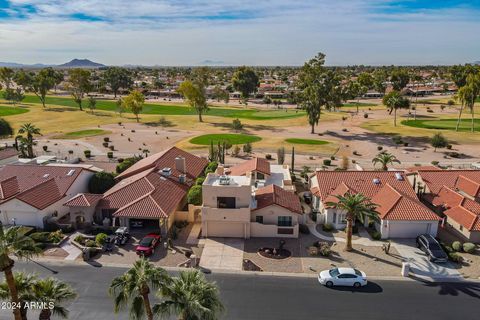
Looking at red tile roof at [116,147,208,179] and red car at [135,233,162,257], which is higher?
red tile roof at [116,147,208,179]

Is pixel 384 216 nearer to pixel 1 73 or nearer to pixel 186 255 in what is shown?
pixel 186 255

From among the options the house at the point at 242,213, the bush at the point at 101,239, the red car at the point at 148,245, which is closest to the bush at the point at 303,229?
the house at the point at 242,213

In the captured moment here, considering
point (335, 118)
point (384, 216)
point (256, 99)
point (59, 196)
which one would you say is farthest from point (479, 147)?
point (256, 99)

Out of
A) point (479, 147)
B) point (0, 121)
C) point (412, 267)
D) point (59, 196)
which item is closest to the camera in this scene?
point (412, 267)

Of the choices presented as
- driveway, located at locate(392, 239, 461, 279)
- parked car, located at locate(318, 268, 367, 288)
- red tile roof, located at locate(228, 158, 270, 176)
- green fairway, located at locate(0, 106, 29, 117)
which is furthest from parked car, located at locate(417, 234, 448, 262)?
green fairway, located at locate(0, 106, 29, 117)

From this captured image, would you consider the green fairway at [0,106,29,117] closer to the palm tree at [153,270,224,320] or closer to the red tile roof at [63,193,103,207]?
the red tile roof at [63,193,103,207]

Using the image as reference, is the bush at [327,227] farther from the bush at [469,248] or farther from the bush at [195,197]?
the bush at [195,197]
